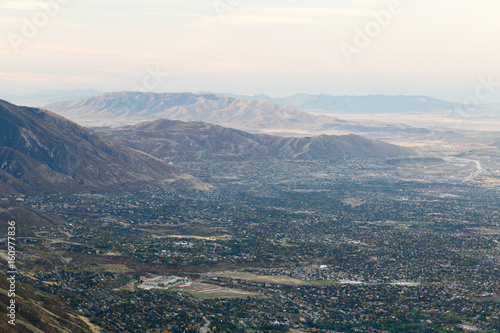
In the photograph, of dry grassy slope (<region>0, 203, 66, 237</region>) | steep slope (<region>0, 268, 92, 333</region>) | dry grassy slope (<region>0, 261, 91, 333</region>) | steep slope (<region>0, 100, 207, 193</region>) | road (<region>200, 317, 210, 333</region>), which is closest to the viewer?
A: dry grassy slope (<region>0, 261, 91, 333</region>)

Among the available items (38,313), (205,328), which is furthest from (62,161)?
(38,313)

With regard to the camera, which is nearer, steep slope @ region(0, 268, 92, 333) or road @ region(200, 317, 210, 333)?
steep slope @ region(0, 268, 92, 333)

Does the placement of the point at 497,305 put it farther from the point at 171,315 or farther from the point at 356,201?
the point at 356,201

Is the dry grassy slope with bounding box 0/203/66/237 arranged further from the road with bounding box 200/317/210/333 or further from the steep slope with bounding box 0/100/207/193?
the road with bounding box 200/317/210/333

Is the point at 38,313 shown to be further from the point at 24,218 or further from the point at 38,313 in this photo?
the point at 24,218

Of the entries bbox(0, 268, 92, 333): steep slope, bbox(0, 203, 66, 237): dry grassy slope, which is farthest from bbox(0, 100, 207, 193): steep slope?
bbox(0, 268, 92, 333): steep slope

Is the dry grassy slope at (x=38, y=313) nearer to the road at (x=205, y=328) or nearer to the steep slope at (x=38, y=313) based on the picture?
the steep slope at (x=38, y=313)

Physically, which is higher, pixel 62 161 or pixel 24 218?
pixel 62 161

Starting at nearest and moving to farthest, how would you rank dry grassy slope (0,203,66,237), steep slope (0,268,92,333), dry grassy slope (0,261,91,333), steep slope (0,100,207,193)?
1. dry grassy slope (0,261,91,333)
2. steep slope (0,268,92,333)
3. dry grassy slope (0,203,66,237)
4. steep slope (0,100,207,193)
